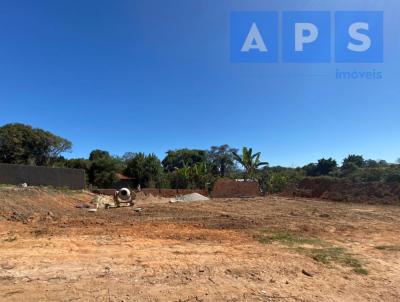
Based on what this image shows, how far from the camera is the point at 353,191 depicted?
84.5 feet

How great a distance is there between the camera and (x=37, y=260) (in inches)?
256

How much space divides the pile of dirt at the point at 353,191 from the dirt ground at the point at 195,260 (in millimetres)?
12129

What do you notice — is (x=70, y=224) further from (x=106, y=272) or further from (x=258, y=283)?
(x=258, y=283)

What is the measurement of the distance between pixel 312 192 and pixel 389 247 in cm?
2379

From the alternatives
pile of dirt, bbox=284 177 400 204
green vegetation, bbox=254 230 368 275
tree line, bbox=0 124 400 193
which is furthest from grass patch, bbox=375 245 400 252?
tree line, bbox=0 124 400 193

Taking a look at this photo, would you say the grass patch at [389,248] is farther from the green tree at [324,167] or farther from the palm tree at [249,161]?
the green tree at [324,167]

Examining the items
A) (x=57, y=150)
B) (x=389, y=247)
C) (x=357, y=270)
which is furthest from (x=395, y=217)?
(x=57, y=150)

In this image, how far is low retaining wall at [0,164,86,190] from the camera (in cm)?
2191

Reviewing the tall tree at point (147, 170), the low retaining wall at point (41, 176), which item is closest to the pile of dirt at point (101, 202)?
the low retaining wall at point (41, 176)

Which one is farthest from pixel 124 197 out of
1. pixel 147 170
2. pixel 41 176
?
pixel 147 170

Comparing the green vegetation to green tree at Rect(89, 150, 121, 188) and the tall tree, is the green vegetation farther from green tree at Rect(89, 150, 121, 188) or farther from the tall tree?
green tree at Rect(89, 150, 121, 188)

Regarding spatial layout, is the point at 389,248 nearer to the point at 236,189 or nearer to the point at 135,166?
the point at 236,189

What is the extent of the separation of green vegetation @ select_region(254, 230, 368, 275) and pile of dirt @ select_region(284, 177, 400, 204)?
15212 millimetres

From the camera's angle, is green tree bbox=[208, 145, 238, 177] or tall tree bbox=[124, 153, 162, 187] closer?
tall tree bbox=[124, 153, 162, 187]
